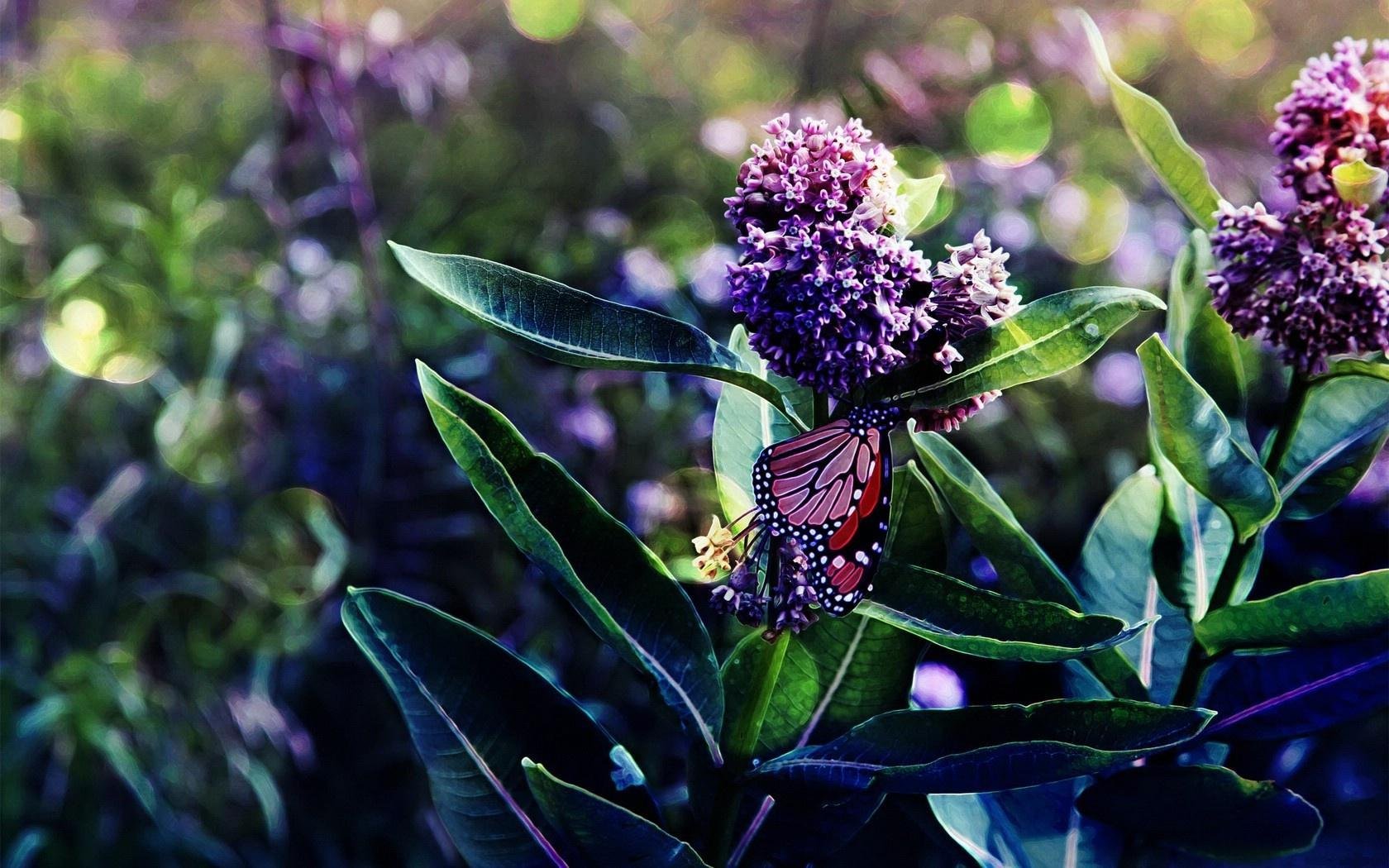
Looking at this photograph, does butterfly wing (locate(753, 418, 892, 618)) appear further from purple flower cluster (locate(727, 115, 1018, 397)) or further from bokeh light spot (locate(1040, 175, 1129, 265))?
bokeh light spot (locate(1040, 175, 1129, 265))

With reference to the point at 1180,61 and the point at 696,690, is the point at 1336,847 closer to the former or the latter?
the point at 696,690

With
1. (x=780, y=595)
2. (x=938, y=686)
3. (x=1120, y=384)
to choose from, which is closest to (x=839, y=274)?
(x=780, y=595)

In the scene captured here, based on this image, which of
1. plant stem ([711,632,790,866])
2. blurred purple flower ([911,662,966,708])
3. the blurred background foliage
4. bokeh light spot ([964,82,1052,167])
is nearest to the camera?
plant stem ([711,632,790,866])

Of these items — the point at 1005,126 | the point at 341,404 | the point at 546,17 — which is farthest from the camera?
the point at 546,17

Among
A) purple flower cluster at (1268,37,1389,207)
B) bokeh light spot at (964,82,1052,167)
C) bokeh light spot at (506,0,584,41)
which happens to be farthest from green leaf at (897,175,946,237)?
bokeh light spot at (506,0,584,41)

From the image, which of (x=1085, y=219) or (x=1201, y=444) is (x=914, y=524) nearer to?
(x=1201, y=444)

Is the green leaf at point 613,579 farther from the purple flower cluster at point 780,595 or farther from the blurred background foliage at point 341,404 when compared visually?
the blurred background foliage at point 341,404
